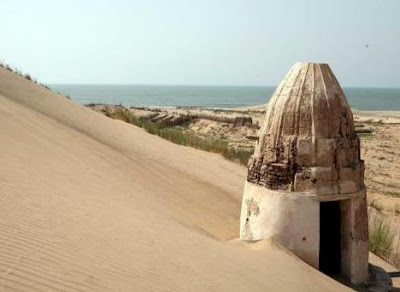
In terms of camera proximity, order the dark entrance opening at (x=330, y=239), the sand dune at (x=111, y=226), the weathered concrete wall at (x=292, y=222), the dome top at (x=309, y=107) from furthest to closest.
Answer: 1. the dark entrance opening at (x=330, y=239)
2. the dome top at (x=309, y=107)
3. the weathered concrete wall at (x=292, y=222)
4. the sand dune at (x=111, y=226)

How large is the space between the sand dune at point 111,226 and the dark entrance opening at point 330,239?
119 cm

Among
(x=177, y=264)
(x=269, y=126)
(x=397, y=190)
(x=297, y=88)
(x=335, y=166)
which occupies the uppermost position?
(x=297, y=88)

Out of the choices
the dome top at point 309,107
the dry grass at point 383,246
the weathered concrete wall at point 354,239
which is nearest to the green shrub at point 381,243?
the dry grass at point 383,246

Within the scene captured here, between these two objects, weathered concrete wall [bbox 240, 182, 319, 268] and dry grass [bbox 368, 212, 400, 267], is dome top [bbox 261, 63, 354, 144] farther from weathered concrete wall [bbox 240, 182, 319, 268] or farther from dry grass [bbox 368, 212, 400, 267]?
dry grass [bbox 368, 212, 400, 267]

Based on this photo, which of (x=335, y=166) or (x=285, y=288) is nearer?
(x=285, y=288)

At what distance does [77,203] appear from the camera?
6.41 metres

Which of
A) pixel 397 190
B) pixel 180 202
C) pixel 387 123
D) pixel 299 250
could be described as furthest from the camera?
pixel 387 123

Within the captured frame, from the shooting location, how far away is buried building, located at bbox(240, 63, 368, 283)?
6.17 meters

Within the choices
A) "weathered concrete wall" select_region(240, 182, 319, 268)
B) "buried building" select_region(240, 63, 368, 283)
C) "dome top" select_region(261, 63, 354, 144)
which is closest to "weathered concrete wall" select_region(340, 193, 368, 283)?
"buried building" select_region(240, 63, 368, 283)

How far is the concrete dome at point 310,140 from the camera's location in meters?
6.23

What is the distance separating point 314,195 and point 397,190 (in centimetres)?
1042

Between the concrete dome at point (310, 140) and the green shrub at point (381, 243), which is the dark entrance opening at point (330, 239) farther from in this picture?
the green shrub at point (381, 243)

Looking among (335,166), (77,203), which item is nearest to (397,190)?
(335,166)

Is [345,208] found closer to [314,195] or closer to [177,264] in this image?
[314,195]
